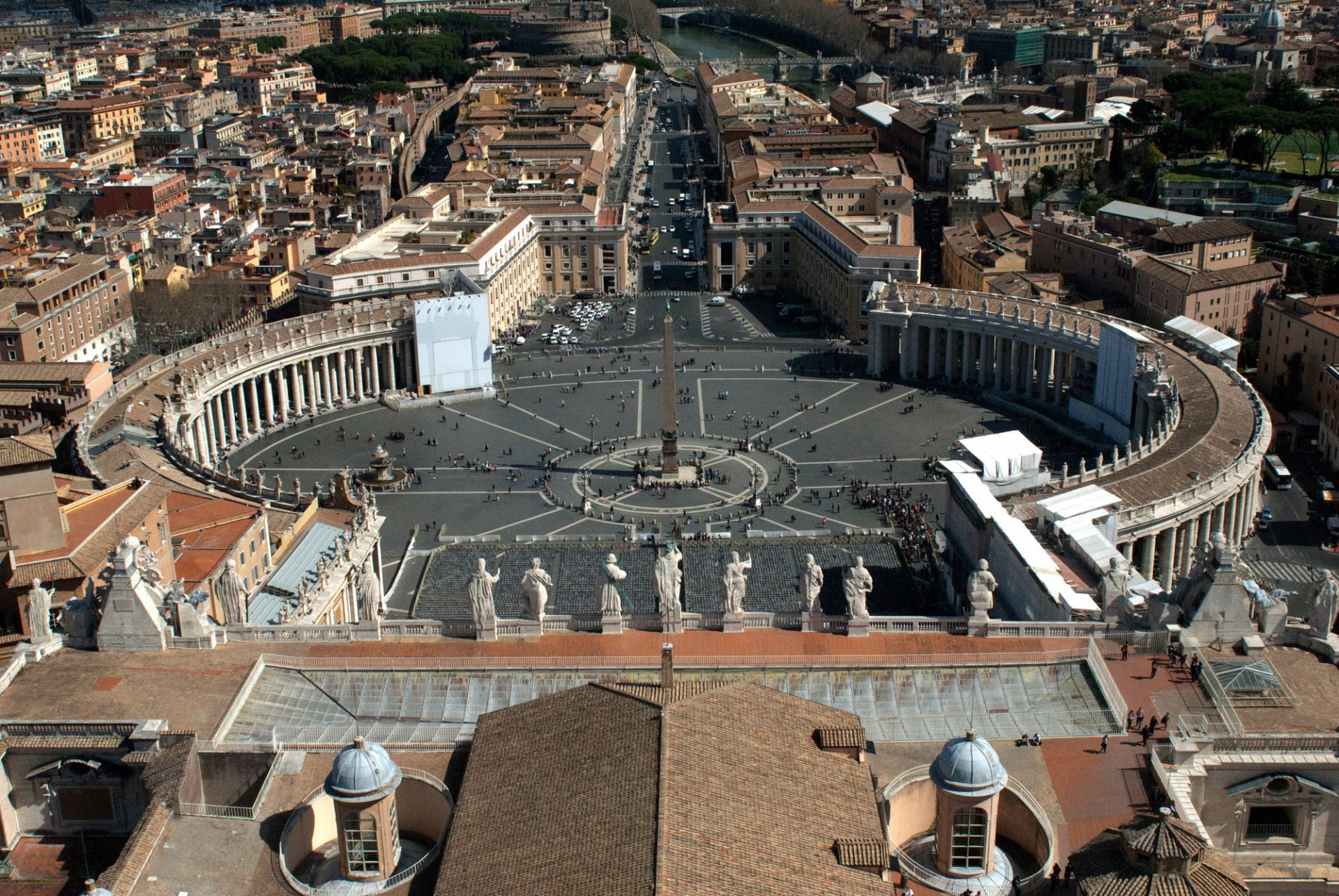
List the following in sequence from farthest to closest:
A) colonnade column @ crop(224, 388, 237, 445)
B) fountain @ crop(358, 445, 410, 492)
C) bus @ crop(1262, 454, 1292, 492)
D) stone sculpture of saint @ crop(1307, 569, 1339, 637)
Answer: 1. colonnade column @ crop(224, 388, 237, 445)
2. fountain @ crop(358, 445, 410, 492)
3. bus @ crop(1262, 454, 1292, 492)
4. stone sculpture of saint @ crop(1307, 569, 1339, 637)

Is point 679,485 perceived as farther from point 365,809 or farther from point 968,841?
point 365,809

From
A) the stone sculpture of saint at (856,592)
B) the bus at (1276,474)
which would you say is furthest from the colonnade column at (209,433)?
the bus at (1276,474)

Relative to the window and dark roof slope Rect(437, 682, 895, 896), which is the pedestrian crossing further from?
dark roof slope Rect(437, 682, 895, 896)

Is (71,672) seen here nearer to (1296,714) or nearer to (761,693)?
(761,693)

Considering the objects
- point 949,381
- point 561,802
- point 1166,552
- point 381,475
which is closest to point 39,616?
point 561,802

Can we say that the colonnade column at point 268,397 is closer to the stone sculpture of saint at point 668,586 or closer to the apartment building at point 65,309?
the apartment building at point 65,309

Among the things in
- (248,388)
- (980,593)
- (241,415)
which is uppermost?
(980,593)

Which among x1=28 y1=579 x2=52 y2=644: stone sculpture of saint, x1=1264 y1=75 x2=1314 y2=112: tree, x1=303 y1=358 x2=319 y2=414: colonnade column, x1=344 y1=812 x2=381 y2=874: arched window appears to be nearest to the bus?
x1=303 y1=358 x2=319 y2=414: colonnade column
